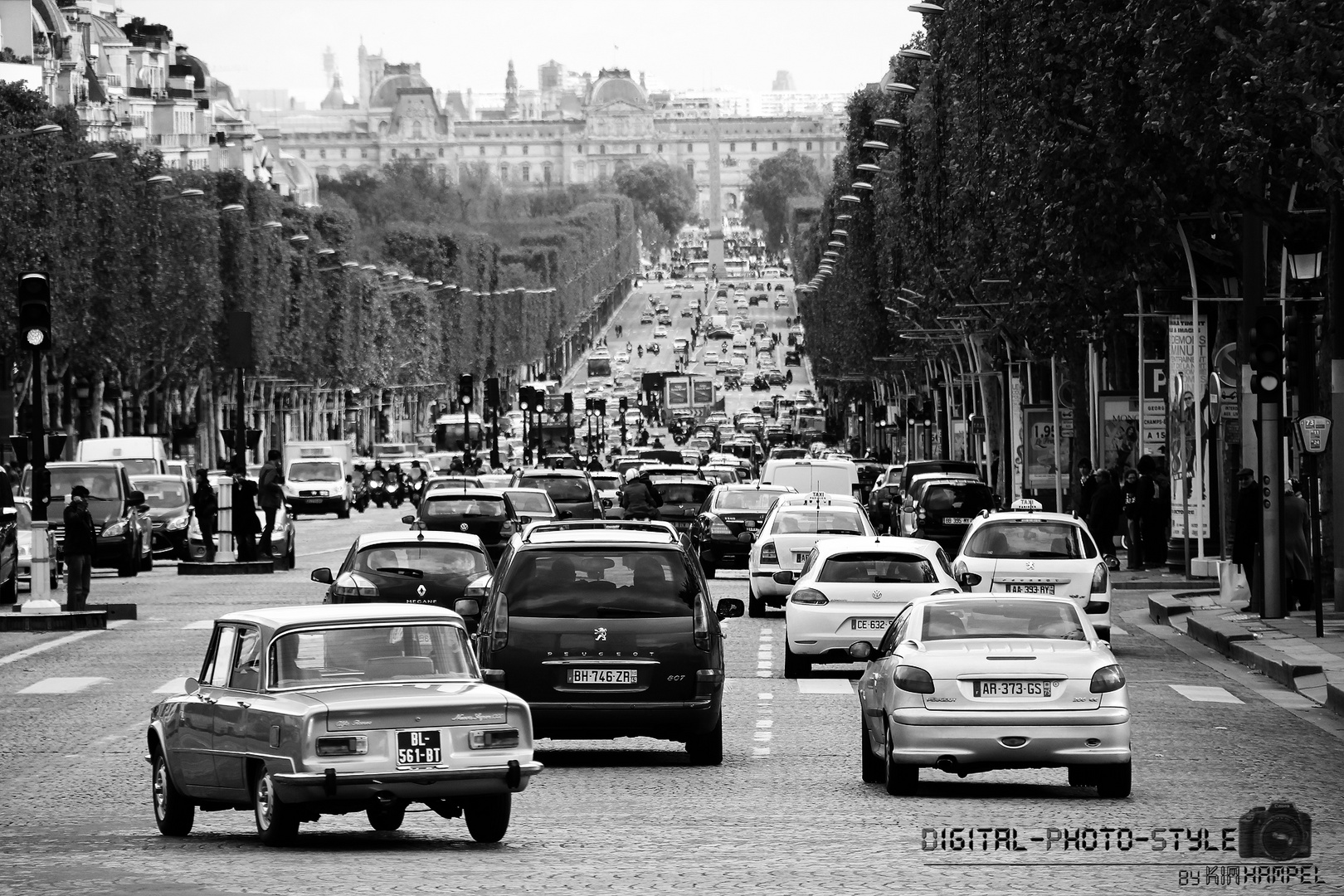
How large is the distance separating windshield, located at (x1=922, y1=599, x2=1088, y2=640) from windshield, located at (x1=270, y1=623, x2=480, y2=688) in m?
3.68

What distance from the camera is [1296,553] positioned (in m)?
30.9

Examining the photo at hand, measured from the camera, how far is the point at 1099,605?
90.8ft

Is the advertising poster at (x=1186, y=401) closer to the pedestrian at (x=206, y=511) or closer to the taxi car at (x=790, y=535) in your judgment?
the taxi car at (x=790, y=535)

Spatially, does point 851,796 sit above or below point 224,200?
below

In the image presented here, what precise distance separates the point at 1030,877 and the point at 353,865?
3.07 metres

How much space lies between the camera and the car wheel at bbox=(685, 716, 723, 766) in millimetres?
17705

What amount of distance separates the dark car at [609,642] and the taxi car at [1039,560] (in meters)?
9.76

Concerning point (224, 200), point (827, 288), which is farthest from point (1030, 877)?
point (827, 288)

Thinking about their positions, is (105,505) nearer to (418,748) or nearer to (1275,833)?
(418,748)

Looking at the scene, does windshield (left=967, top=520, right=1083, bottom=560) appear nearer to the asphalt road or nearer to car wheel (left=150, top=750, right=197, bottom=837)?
the asphalt road

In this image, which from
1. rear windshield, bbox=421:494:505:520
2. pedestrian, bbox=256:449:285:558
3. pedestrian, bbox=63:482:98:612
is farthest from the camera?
pedestrian, bbox=256:449:285:558

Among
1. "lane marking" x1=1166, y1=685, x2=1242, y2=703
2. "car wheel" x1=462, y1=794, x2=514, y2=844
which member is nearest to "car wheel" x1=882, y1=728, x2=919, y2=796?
"car wheel" x1=462, y1=794, x2=514, y2=844

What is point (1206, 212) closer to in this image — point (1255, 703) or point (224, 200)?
point (1255, 703)

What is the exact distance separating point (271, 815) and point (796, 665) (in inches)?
480
